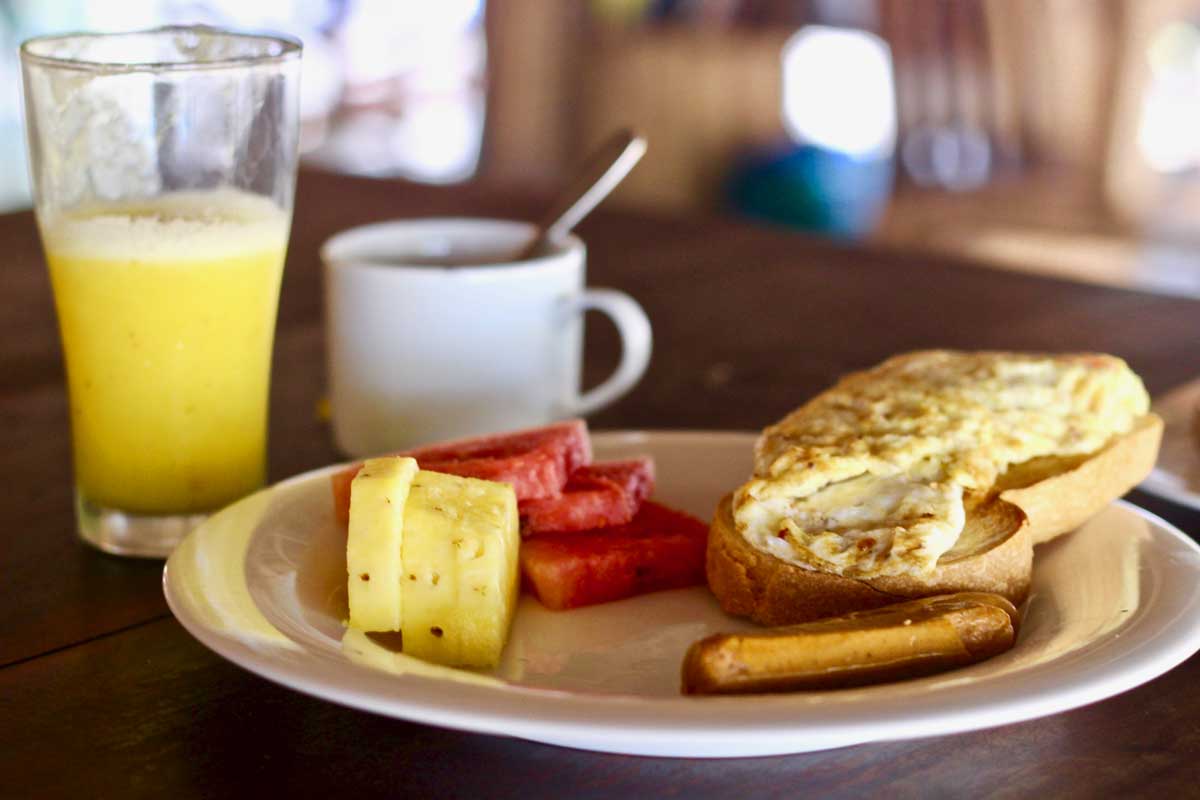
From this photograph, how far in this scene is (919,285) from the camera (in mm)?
1932

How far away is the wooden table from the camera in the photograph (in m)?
0.72

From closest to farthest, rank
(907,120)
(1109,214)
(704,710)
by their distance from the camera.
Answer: (704,710) → (1109,214) → (907,120)

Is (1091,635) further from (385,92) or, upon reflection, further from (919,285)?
(385,92)

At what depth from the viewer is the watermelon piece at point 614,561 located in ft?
2.93

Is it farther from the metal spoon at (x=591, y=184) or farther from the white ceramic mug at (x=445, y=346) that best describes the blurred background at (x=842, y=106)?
the white ceramic mug at (x=445, y=346)

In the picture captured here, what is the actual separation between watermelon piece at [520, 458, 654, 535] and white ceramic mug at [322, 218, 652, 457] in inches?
9.4

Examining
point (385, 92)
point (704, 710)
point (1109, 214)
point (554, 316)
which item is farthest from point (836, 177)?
point (704, 710)

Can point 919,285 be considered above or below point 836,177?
above

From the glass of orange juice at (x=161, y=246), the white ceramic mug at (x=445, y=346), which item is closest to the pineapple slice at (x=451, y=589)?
the glass of orange juice at (x=161, y=246)

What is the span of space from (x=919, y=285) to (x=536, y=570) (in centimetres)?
118

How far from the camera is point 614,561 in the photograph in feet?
2.97

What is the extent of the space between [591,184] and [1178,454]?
0.57 m

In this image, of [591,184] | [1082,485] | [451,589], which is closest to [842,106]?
[591,184]

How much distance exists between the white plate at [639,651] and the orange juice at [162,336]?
99 mm
